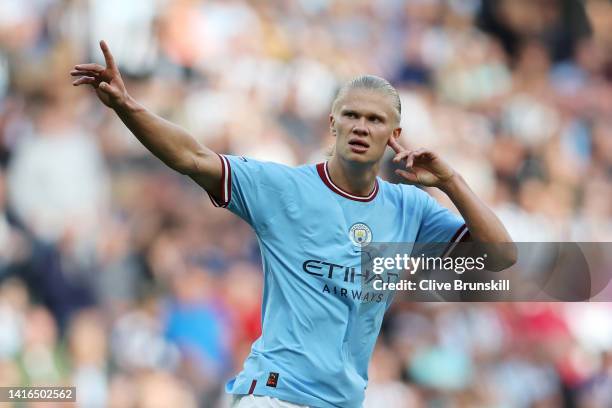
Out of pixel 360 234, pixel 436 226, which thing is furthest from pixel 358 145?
pixel 436 226

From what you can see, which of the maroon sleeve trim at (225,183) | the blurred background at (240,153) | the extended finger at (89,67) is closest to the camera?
the extended finger at (89,67)

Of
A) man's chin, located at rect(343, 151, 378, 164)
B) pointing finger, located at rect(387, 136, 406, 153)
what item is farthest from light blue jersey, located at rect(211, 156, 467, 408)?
pointing finger, located at rect(387, 136, 406, 153)

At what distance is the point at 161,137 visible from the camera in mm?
4562

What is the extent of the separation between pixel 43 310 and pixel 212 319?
152 centimetres

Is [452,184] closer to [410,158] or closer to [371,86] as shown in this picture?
[410,158]

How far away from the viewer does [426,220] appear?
5.39 m

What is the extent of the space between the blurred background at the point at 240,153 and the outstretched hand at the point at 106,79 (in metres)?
5.19

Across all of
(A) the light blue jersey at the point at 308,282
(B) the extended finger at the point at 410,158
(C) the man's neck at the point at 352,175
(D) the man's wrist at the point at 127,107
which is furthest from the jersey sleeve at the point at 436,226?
(D) the man's wrist at the point at 127,107

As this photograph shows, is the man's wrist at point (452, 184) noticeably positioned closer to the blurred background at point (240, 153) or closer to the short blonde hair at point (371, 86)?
the short blonde hair at point (371, 86)

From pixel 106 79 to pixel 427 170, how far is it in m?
1.53

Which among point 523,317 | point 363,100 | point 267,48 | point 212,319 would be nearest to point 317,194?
point 363,100

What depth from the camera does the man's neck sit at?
5090mm

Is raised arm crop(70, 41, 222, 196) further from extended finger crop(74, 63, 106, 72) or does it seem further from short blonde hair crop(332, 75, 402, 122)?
short blonde hair crop(332, 75, 402, 122)

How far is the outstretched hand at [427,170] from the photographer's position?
4.87m
